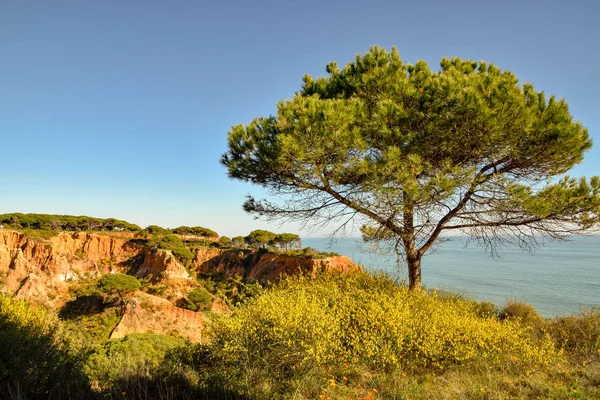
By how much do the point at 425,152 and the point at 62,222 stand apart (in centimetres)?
6119

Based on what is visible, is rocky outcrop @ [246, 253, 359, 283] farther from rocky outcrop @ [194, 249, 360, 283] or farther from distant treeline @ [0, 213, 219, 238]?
distant treeline @ [0, 213, 219, 238]

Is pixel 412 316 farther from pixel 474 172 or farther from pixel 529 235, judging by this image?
pixel 529 235

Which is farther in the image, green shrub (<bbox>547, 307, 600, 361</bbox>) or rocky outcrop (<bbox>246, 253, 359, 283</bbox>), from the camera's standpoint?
rocky outcrop (<bbox>246, 253, 359, 283</bbox>)

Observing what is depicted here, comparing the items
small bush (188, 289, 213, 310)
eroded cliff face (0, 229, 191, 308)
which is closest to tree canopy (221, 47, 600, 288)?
small bush (188, 289, 213, 310)

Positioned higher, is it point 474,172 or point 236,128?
point 236,128

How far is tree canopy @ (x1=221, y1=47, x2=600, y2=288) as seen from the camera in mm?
6746

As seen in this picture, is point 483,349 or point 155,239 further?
point 155,239

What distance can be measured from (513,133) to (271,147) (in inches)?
215

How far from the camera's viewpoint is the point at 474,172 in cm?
723

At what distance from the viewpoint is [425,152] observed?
762 cm

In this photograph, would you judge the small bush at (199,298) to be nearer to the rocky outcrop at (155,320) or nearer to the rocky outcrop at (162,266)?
the rocky outcrop at (162,266)

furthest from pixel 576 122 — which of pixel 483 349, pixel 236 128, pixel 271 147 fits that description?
pixel 236 128

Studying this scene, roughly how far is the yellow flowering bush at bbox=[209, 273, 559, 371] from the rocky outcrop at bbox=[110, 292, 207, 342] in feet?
63.8

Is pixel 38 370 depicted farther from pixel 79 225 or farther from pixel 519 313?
pixel 79 225
